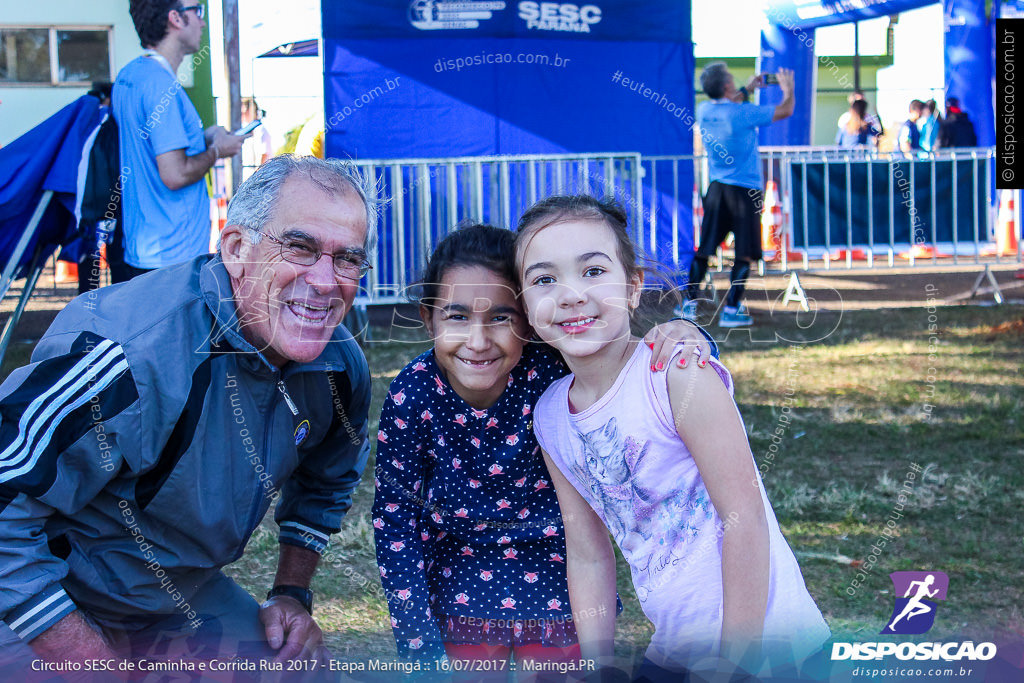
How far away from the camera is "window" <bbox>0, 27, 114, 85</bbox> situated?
30.9 feet

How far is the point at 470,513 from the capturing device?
7.15 ft

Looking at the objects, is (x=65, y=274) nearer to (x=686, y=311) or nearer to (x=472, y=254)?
(x=686, y=311)

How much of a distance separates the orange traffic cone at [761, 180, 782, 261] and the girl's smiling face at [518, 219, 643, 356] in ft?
27.2

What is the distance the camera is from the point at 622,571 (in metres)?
3.15

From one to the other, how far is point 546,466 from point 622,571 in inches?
44.8

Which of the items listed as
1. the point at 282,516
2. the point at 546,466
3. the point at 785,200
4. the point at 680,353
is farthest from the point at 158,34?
the point at 785,200

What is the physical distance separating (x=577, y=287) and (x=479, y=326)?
0.94 ft

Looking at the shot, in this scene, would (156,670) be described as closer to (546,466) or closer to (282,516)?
(282,516)

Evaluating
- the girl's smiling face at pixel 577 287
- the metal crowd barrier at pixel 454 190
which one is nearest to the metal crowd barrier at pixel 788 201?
the metal crowd barrier at pixel 454 190

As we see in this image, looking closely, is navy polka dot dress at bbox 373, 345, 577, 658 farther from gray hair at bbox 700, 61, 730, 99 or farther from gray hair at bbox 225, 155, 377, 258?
gray hair at bbox 700, 61, 730, 99

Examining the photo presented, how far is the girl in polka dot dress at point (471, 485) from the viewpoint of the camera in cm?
208

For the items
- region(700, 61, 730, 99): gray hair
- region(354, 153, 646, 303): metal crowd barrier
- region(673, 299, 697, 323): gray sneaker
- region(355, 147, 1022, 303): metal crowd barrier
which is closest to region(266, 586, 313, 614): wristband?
region(673, 299, 697, 323): gray sneaker

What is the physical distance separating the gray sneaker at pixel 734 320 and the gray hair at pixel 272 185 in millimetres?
5803

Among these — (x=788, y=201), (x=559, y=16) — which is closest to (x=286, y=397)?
(x=559, y=16)
